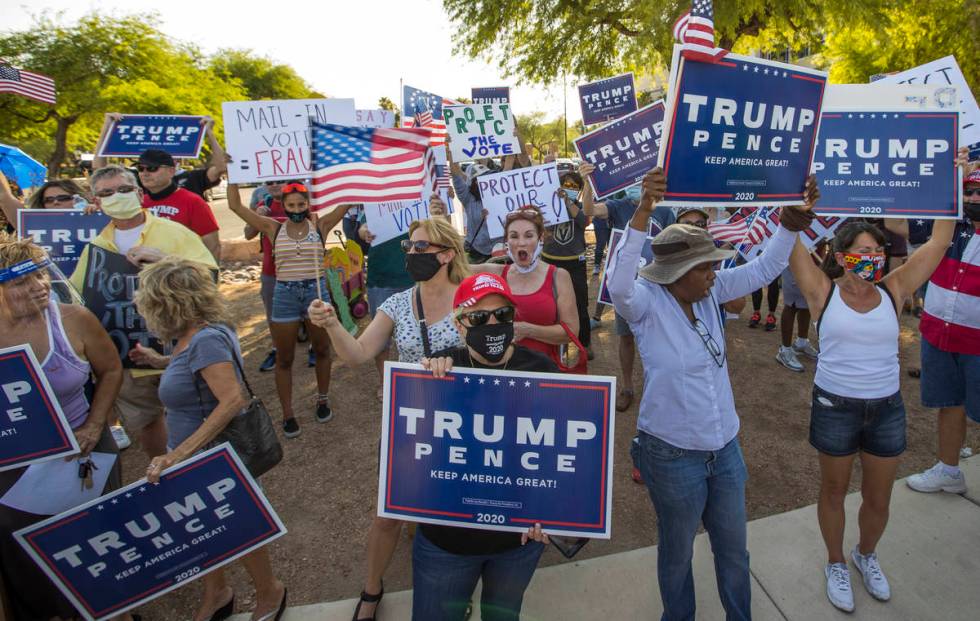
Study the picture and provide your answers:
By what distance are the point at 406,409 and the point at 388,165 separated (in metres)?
1.77

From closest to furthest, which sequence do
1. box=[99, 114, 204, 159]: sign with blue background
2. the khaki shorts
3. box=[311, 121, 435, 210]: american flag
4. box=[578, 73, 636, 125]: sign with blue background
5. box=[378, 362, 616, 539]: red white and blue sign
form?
box=[378, 362, 616, 539]: red white and blue sign, box=[311, 121, 435, 210]: american flag, the khaki shorts, box=[99, 114, 204, 159]: sign with blue background, box=[578, 73, 636, 125]: sign with blue background

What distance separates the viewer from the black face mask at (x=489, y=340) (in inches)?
90.8

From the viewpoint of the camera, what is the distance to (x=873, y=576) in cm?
302

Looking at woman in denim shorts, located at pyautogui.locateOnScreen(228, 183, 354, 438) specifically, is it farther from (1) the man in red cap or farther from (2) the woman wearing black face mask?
(1) the man in red cap

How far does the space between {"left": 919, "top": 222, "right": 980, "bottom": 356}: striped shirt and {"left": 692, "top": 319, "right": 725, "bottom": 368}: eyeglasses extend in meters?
2.20

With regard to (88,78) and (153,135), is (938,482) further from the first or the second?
(88,78)

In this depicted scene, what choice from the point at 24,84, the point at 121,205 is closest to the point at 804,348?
the point at 121,205

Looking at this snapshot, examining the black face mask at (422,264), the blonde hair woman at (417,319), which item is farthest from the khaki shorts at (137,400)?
the black face mask at (422,264)

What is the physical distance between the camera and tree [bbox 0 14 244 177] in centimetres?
1516

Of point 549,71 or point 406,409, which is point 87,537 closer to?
point 406,409

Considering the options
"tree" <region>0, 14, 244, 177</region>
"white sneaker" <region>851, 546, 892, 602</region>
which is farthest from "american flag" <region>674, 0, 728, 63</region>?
"tree" <region>0, 14, 244, 177</region>

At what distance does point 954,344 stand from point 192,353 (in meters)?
4.58

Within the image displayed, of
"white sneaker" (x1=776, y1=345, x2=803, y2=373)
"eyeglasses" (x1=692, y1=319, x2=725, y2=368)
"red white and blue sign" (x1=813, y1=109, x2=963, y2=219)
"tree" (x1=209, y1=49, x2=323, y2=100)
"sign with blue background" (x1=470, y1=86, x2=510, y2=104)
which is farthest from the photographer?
"tree" (x1=209, y1=49, x2=323, y2=100)

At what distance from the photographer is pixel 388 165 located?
3.43 metres
